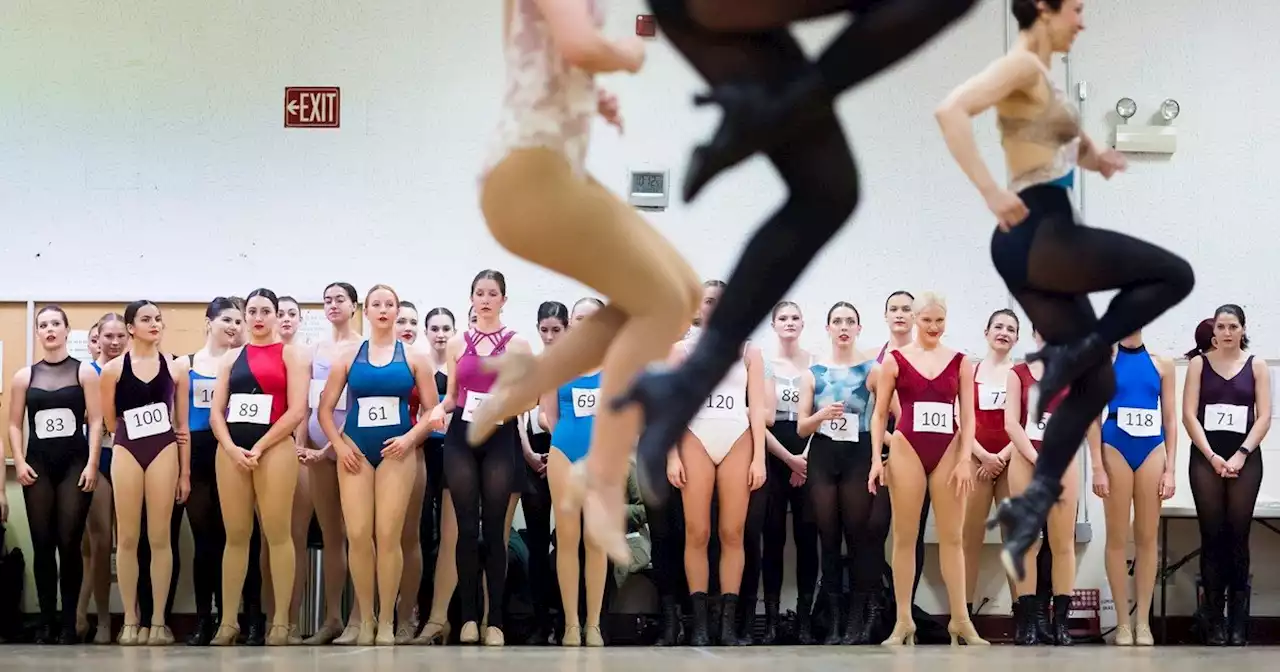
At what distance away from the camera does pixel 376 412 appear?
691 cm

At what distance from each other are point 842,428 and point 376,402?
2567 millimetres

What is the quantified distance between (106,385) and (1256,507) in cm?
679

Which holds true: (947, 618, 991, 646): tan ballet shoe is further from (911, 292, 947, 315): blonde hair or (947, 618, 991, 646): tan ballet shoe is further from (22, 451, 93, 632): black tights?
(22, 451, 93, 632): black tights

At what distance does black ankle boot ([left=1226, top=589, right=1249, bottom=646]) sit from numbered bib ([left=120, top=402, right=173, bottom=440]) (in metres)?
6.05

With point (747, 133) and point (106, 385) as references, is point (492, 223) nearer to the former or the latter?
point (747, 133)

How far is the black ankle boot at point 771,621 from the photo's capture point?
297 inches

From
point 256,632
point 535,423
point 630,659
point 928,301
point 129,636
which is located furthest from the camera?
point 535,423

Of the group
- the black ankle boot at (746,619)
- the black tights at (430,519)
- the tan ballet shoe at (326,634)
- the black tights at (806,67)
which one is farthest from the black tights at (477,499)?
the black tights at (806,67)

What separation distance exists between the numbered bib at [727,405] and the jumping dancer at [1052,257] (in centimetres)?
363

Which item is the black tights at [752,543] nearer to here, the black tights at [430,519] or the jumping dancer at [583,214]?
the black tights at [430,519]

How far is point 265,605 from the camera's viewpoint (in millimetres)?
7766

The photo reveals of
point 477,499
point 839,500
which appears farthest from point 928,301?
point 477,499

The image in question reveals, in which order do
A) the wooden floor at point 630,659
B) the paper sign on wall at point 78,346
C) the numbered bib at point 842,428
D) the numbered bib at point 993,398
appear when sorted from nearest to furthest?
the wooden floor at point 630,659
the numbered bib at point 842,428
the numbered bib at point 993,398
the paper sign on wall at point 78,346

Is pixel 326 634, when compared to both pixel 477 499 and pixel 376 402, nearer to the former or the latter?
pixel 477 499
